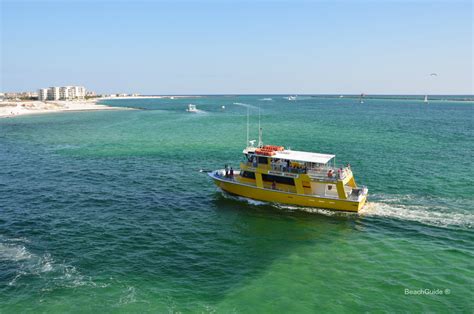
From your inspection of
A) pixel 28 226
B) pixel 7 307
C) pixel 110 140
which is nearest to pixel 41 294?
pixel 7 307

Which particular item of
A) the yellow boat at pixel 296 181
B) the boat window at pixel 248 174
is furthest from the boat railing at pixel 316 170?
the boat window at pixel 248 174

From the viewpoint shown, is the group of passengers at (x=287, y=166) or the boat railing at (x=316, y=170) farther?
the group of passengers at (x=287, y=166)

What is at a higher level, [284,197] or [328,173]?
[328,173]

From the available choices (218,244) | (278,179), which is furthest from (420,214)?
(218,244)

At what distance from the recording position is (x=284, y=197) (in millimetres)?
35125

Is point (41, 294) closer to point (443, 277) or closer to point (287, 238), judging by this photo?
point (287, 238)

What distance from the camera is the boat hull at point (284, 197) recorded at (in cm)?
3308

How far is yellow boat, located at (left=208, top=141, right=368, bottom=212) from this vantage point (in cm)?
3362

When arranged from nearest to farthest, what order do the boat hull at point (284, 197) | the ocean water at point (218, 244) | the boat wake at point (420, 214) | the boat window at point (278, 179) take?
the ocean water at point (218, 244) < the boat wake at point (420, 214) < the boat hull at point (284, 197) < the boat window at point (278, 179)

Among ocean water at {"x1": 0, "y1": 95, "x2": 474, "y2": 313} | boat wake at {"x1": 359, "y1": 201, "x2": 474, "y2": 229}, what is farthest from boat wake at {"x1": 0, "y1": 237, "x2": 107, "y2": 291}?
boat wake at {"x1": 359, "y1": 201, "x2": 474, "y2": 229}

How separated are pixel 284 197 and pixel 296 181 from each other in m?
1.91

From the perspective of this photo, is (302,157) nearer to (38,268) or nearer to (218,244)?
(218,244)

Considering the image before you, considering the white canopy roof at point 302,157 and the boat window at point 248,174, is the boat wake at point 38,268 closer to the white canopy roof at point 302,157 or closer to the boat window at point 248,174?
the boat window at point 248,174

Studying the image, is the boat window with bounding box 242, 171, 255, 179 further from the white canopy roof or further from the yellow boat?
the white canopy roof
